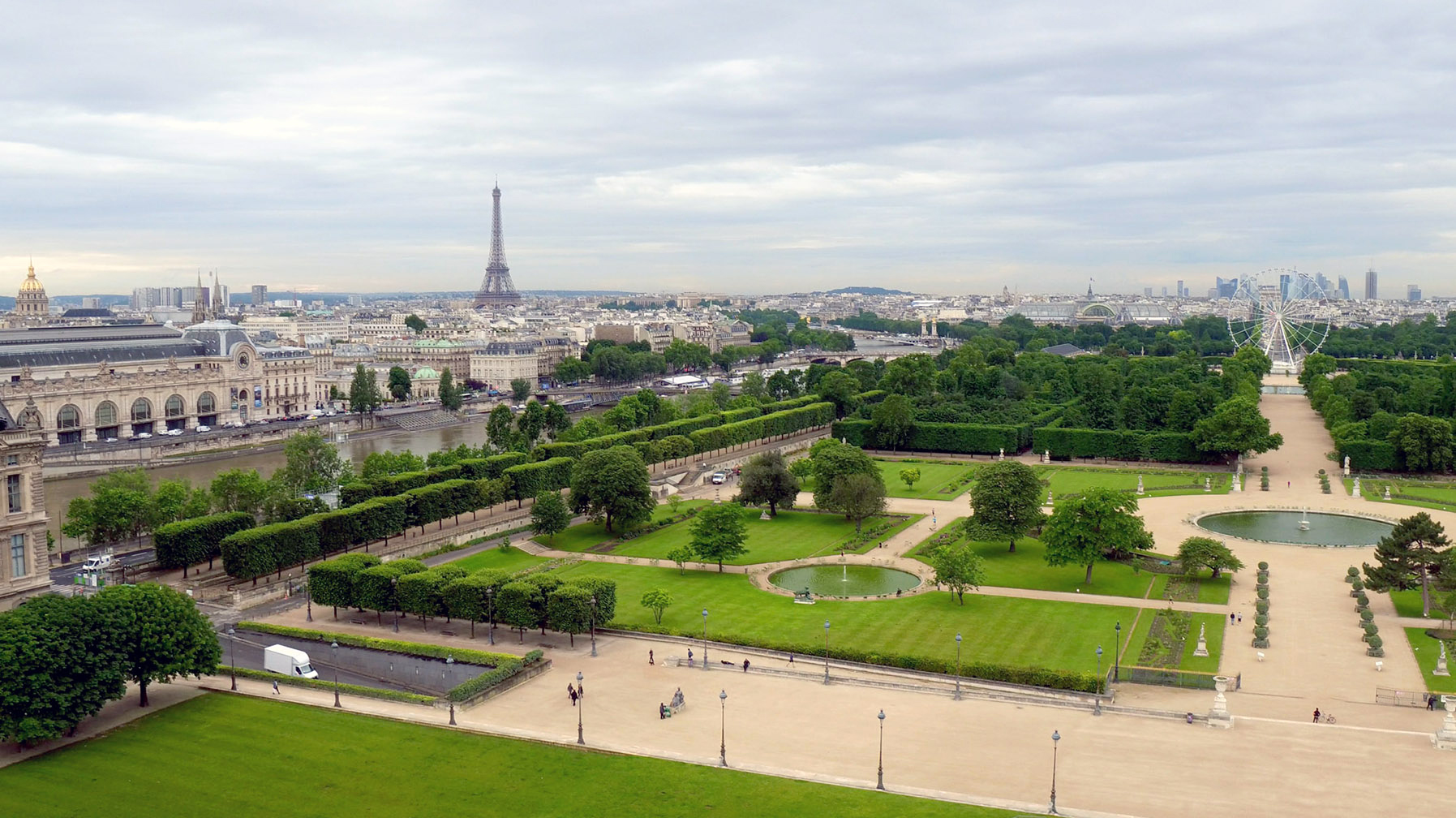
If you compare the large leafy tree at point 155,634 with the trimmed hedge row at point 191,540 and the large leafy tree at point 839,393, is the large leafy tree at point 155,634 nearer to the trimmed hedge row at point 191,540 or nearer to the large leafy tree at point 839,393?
the trimmed hedge row at point 191,540

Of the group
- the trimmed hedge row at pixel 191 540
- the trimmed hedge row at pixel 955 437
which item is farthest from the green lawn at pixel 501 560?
the trimmed hedge row at pixel 955 437

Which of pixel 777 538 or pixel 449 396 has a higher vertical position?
pixel 449 396

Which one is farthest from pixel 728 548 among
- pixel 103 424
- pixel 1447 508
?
pixel 103 424

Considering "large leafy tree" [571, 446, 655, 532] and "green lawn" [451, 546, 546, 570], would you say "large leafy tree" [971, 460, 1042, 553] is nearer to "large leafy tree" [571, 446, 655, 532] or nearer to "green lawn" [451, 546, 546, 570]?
"large leafy tree" [571, 446, 655, 532]

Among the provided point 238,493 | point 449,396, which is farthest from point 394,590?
point 449,396

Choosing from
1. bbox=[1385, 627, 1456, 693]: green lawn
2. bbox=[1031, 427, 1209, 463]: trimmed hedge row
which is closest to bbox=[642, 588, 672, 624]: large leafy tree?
bbox=[1385, 627, 1456, 693]: green lawn

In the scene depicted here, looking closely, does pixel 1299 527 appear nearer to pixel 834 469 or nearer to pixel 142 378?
pixel 834 469
